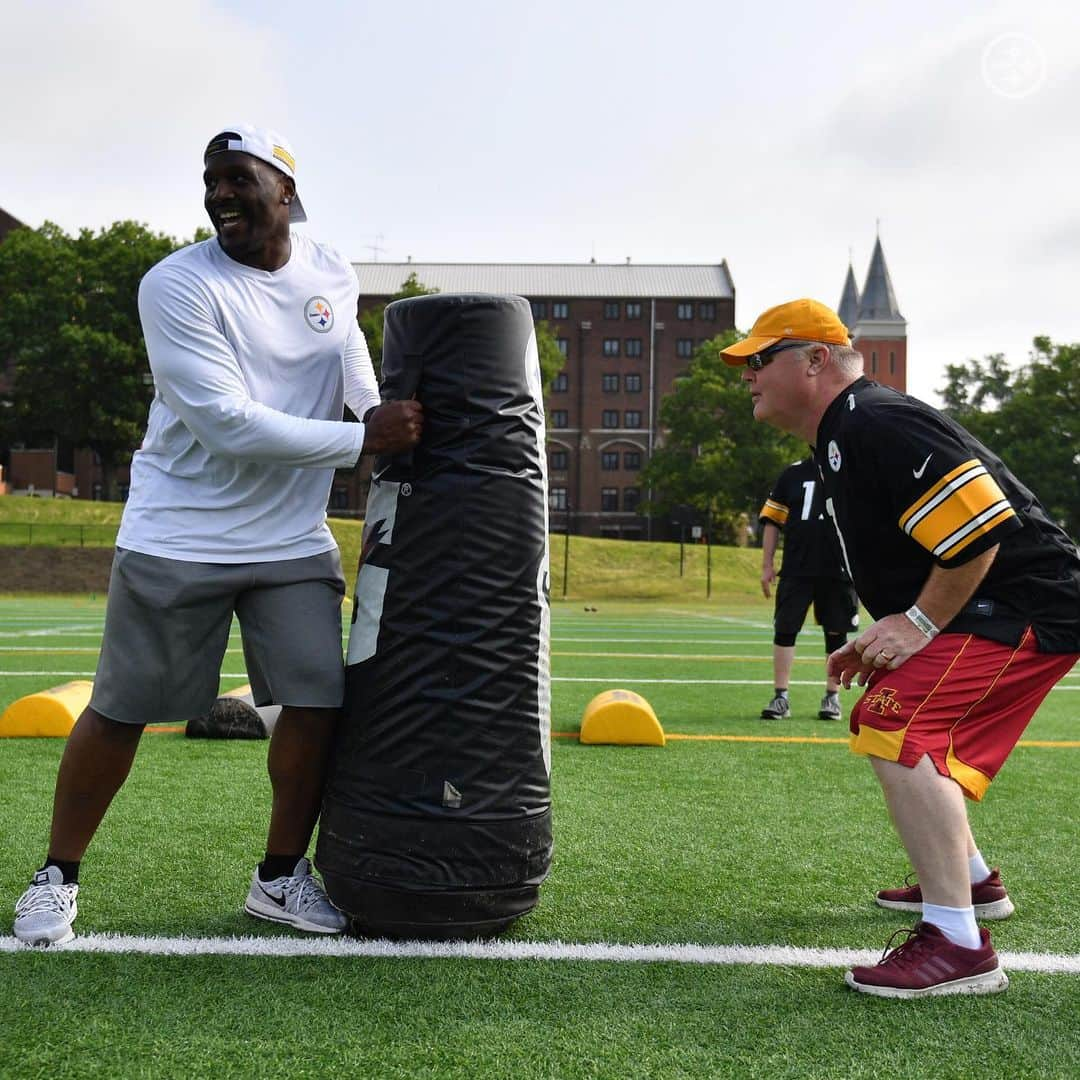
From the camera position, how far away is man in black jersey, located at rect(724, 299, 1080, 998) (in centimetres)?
279

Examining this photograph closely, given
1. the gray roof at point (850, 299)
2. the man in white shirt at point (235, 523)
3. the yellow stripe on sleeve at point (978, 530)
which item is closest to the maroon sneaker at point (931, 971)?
the yellow stripe on sleeve at point (978, 530)

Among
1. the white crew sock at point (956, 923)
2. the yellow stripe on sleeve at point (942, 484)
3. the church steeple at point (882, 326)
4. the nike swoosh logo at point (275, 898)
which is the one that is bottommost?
the nike swoosh logo at point (275, 898)

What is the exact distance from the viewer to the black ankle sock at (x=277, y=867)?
3371 mm

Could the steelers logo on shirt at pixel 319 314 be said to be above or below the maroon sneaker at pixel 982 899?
above

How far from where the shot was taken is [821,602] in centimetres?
809

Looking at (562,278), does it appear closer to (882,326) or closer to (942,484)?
(882,326)

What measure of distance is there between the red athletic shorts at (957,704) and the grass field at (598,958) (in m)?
0.58

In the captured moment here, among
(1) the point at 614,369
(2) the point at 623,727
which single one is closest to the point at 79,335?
(1) the point at 614,369

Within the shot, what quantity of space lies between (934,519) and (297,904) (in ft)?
6.71

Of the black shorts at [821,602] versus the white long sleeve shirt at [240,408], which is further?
the black shorts at [821,602]

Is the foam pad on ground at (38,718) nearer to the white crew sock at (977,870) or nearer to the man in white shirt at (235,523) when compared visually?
the man in white shirt at (235,523)

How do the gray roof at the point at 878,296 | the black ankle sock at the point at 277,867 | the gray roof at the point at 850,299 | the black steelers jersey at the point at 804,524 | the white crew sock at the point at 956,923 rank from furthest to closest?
the gray roof at the point at 850,299 → the gray roof at the point at 878,296 → the black steelers jersey at the point at 804,524 → the black ankle sock at the point at 277,867 → the white crew sock at the point at 956,923

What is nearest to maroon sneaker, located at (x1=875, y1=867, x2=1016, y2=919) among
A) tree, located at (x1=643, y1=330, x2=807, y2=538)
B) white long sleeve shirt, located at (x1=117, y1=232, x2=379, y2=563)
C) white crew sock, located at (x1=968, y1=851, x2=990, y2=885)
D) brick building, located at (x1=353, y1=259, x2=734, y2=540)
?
white crew sock, located at (x1=968, y1=851, x2=990, y2=885)

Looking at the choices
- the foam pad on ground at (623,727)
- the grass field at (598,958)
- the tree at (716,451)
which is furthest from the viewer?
the tree at (716,451)
